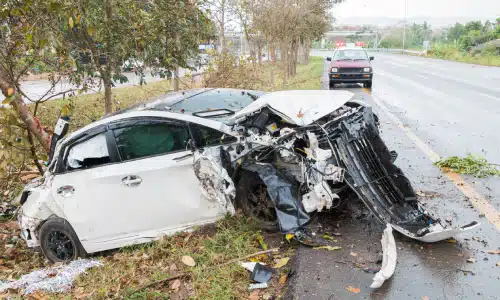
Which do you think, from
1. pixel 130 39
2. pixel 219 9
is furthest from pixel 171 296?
pixel 219 9

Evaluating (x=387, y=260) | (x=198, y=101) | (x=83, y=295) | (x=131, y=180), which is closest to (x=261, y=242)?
(x=387, y=260)

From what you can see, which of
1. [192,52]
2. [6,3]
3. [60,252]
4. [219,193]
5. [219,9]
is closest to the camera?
[219,193]

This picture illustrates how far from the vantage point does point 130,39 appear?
24.9 ft

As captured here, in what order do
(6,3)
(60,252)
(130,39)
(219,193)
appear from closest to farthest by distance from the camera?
(219,193) → (60,252) → (6,3) → (130,39)

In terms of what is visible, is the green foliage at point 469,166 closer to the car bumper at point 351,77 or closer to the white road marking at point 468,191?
the white road marking at point 468,191

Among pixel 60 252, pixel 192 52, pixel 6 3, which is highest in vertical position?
pixel 6 3

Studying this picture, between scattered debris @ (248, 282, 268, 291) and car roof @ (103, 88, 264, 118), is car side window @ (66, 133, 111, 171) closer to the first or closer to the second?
car roof @ (103, 88, 264, 118)

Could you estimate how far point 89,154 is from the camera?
4949 millimetres

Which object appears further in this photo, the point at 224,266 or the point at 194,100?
the point at 194,100

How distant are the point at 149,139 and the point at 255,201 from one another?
4.57ft

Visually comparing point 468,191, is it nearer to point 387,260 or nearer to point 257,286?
point 387,260

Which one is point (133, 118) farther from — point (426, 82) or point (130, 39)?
point (426, 82)

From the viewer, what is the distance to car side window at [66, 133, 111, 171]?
4.88 metres

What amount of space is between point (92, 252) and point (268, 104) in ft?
9.17
